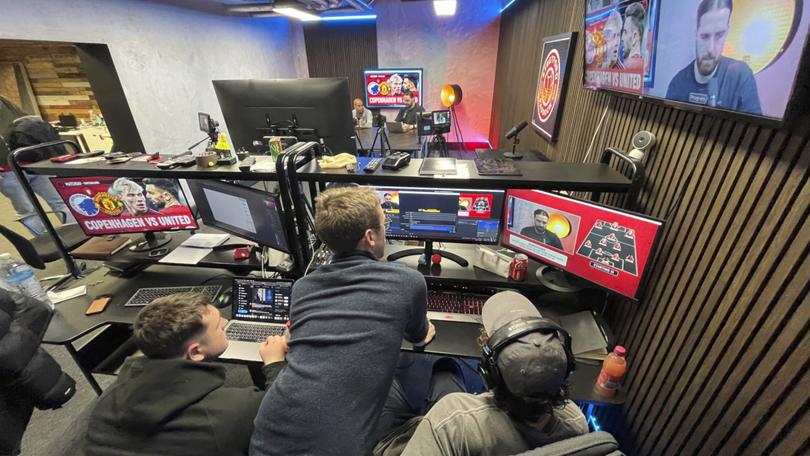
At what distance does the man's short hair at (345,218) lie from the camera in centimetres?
119

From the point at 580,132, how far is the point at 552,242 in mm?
1306

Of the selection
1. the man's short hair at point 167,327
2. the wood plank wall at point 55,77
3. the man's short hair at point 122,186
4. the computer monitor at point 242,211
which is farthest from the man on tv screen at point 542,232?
the wood plank wall at point 55,77

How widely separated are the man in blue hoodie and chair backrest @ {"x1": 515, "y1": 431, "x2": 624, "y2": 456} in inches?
34.3

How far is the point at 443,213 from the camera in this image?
5.24 ft

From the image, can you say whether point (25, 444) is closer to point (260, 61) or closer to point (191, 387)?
point (191, 387)

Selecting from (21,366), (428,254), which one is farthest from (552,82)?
(21,366)

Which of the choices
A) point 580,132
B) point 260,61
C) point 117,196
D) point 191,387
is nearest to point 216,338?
point 191,387

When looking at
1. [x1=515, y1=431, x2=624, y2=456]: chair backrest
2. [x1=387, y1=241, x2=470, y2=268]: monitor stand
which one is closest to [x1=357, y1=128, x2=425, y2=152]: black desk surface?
[x1=387, y1=241, x2=470, y2=268]: monitor stand

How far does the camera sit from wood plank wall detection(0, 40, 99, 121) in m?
4.98

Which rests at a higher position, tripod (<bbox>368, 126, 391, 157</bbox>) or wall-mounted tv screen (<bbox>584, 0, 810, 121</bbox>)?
wall-mounted tv screen (<bbox>584, 0, 810, 121</bbox>)

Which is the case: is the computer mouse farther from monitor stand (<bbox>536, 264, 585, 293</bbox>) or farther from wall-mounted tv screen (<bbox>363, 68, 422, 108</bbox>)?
wall-mounted tv screen (<bbox>363, 68, 422, 108</bbox>)

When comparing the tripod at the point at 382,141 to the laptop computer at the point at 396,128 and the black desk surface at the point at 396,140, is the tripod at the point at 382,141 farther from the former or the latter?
the laptop computer at the point at 396,128

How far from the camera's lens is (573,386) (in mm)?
1335

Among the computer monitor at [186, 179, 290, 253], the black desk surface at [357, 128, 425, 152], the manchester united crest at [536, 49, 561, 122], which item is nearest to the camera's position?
the computer monitor at [186, 179, 290, 253]
